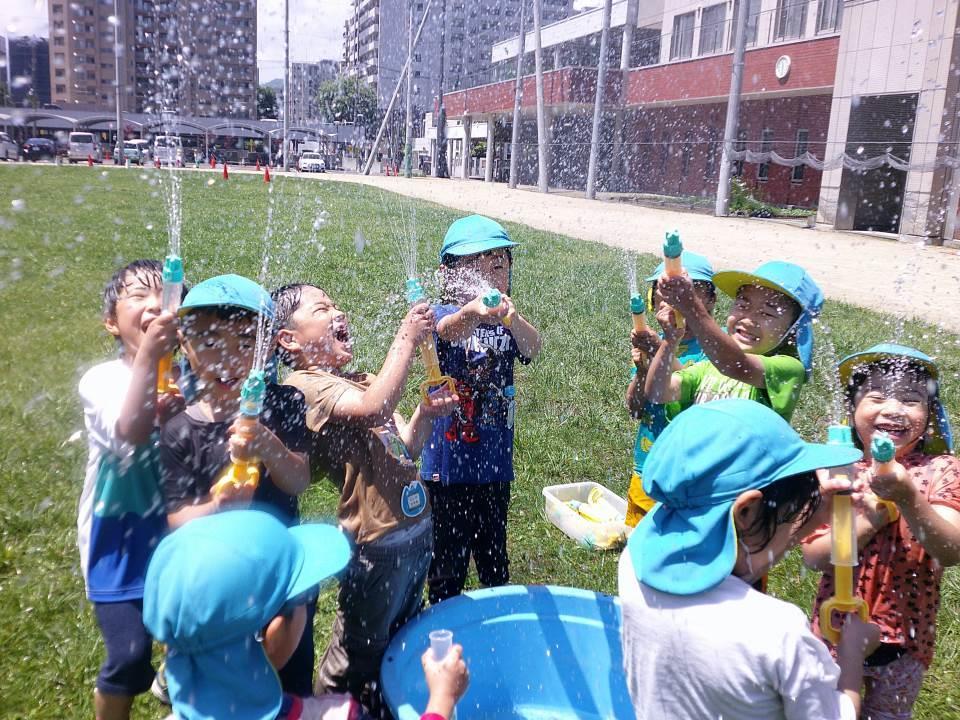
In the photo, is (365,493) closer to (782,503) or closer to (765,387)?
(782,503)

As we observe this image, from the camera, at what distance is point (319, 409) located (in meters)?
2.13

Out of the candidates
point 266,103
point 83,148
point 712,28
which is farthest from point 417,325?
point 266,103

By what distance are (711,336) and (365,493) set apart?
1087 millimetres

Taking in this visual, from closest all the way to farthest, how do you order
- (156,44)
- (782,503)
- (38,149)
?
(782,503) → (156,44) → (38,149)

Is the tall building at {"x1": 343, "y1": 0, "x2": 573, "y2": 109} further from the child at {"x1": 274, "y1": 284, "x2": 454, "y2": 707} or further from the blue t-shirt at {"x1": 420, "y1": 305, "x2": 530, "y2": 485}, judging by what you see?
the child at {"x1": 274, "y1": 284, "x2": 454, "y2": 707}

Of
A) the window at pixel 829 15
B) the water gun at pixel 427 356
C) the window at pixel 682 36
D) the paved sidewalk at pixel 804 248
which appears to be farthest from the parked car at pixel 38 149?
the water gun at pixel 427 356

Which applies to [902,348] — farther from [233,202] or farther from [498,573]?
[233,202]

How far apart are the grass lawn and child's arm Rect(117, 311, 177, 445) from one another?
1.08 m

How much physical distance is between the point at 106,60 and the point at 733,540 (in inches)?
953

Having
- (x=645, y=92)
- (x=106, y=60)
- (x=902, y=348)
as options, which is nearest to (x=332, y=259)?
(x=902, y=348)

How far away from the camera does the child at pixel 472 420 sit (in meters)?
2.71

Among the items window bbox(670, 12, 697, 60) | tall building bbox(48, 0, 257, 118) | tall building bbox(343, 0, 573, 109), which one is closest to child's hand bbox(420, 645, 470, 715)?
tall building bbox(48, 0, 257, 118)

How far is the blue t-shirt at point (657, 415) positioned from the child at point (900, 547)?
0.74m

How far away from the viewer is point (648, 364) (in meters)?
2.72
